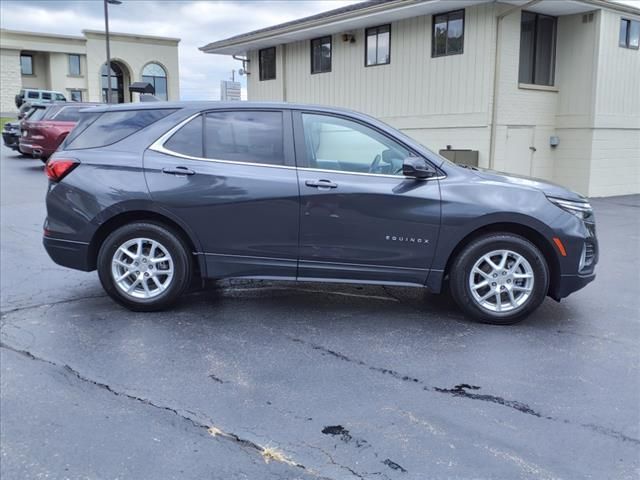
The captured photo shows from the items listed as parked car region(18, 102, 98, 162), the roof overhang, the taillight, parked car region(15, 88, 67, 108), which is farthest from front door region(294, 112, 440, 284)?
parked car region(15, 88, 67, 108)

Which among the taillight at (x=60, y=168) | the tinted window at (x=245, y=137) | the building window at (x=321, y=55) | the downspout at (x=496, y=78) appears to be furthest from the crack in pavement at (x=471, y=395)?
the building window at (x=321, y=55)

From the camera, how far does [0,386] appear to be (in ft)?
12.3

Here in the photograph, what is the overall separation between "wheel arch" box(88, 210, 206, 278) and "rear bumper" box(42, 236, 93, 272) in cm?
5

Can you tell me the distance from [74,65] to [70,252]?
50.3 meters

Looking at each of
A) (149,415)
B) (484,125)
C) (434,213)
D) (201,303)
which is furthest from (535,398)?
(484,125)

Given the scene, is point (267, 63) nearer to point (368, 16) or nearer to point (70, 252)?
point (368, 16)

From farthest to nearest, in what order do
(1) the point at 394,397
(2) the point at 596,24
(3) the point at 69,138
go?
(2) the point at 596,24, (3) the point at 69,138, (1) the point at 394,397

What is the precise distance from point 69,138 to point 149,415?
119 inches

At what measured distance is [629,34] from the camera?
1506 centimetres

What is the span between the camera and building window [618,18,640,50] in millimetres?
14856

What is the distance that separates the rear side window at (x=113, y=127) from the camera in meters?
5.16

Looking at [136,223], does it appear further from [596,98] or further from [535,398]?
[596,98]

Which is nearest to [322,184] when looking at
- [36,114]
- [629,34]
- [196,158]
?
[196,158]

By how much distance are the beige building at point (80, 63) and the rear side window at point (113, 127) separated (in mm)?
45269
